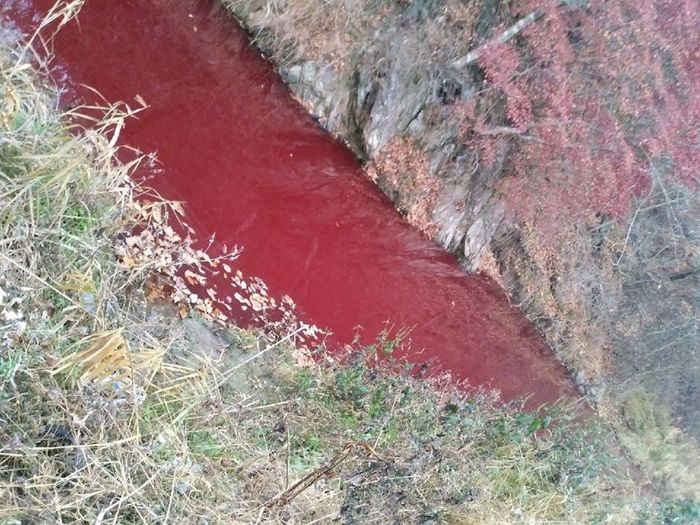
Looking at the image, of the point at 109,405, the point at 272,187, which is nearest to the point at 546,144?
the point at 272,187

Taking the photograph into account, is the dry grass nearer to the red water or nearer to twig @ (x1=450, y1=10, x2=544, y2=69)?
the red water

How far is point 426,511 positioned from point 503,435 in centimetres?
219

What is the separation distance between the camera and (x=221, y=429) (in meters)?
3.40

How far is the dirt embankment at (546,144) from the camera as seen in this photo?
7.93m

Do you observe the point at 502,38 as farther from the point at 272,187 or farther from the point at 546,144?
the point at 272,187

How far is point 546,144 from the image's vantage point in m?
8.63

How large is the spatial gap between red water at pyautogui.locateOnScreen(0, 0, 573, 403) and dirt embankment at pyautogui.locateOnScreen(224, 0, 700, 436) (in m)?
0.39

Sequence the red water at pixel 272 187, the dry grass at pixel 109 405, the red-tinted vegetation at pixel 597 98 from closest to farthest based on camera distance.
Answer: the dry grass at pixel 109 405 < the red water at pixel 272 187 < the red-tinted vegetation at pixel 597 98

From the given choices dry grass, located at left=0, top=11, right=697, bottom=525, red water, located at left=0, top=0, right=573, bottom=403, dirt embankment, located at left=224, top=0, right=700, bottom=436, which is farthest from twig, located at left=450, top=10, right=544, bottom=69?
dry grass, located at left=0, top=11, right=697, bottom=525

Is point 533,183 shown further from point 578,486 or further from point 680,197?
point 578,486

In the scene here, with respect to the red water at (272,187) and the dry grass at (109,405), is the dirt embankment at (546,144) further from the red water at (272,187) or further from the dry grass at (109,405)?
the dry grass at (109,405)

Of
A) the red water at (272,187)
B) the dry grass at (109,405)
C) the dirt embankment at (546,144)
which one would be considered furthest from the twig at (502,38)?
the dry grass at (109,405)

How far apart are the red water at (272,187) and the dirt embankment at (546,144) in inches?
15.3

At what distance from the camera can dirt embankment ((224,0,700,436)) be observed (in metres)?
7.93
